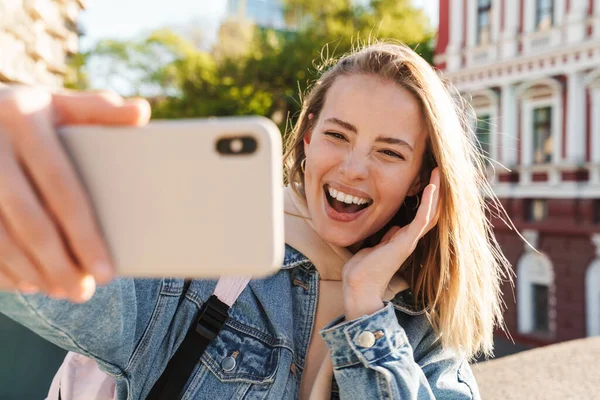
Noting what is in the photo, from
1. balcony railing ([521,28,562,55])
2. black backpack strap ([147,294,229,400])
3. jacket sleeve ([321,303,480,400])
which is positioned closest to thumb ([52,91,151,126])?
black backpack strap ([147,294,229,400])

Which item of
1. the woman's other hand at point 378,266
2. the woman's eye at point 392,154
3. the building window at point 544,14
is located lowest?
the woman's other hand at point 378,266

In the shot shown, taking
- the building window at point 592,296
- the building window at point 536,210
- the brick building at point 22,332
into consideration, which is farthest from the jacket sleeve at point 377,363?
the building window at point 536,210

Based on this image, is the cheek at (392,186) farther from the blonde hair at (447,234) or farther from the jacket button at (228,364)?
the jacket button at (228,364)

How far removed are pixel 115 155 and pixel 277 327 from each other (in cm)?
95

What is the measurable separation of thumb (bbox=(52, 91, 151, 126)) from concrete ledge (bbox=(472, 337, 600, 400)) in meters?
1.39

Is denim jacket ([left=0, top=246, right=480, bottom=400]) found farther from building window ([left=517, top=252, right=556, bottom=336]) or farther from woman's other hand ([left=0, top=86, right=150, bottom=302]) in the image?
building window ([left=517, top=252, right=556, bottom=336])

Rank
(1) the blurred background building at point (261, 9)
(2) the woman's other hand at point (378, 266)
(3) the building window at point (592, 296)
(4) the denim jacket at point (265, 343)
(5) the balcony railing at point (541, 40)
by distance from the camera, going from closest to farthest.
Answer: (4) the denim jacket at point (265, 343), (2) the woman's other hand at point (378, 266), (3) the building window at point (592, 296), (5) the balcony railing at point (541, 40), (1) the blurred background building at point (261, 9)

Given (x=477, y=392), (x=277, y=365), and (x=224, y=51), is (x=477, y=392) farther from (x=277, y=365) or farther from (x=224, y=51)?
(x=224, y=51)

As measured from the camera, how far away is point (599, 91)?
13.0 meters

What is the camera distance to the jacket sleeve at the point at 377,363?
1.35 meters

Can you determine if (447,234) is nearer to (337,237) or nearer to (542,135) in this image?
(337,237)

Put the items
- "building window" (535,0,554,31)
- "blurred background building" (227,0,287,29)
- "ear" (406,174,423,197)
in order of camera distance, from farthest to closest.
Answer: "blurred background building" (227,0,287,29)
"building window" (535,0,554,31)
"ear" (406,174,423,197)

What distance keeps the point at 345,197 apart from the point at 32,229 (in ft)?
4.47

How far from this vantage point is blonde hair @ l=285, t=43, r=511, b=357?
166cm
